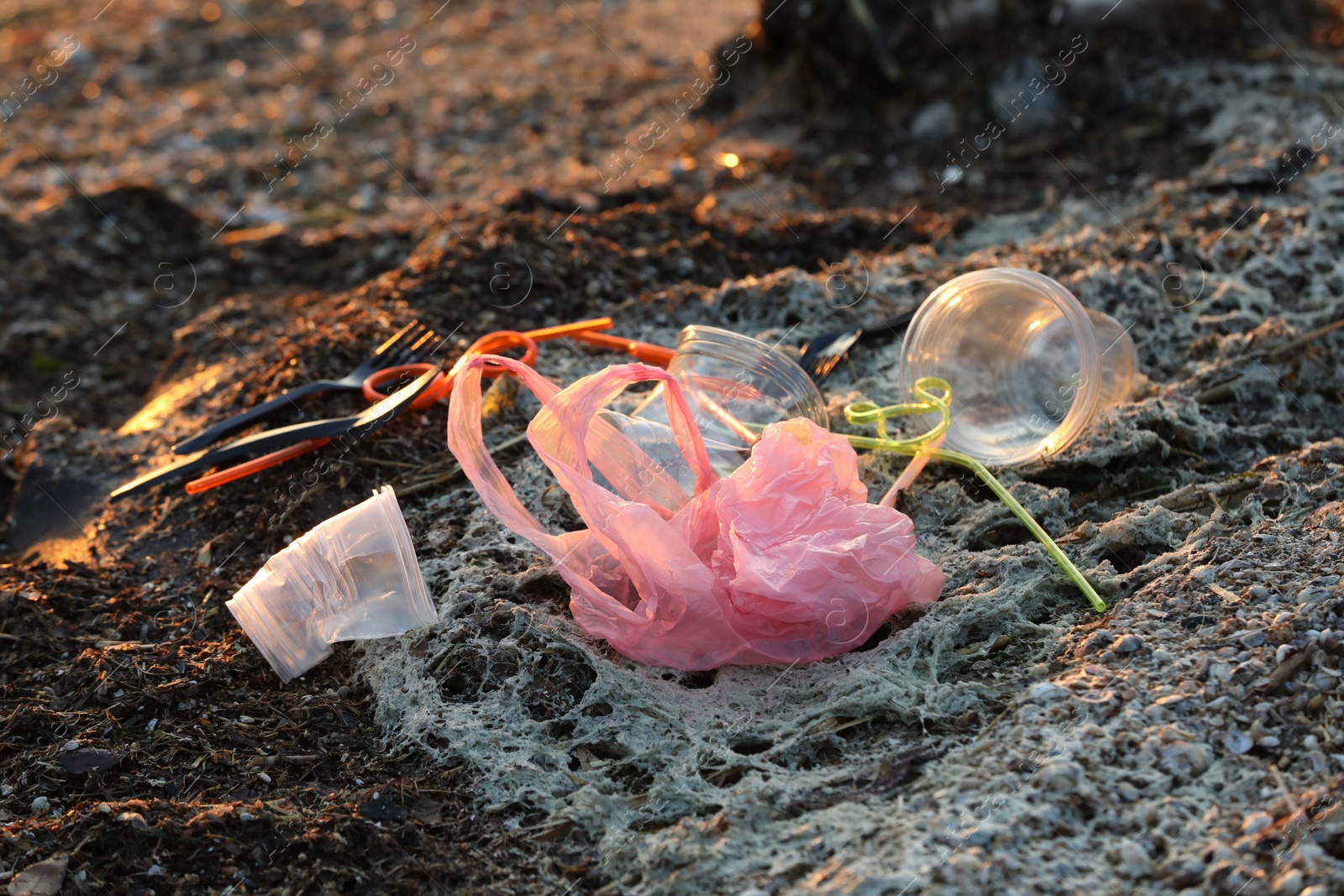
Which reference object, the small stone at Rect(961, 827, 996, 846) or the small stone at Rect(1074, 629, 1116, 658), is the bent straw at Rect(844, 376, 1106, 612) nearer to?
the small stone at Rect(1074, 629, 1116, 658)

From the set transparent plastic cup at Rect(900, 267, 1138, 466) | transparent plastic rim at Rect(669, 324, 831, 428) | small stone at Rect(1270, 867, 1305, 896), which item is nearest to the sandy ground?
small stone at Rect(1270, 867, 1305, 896)

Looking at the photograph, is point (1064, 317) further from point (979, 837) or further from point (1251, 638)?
point (979, 837)

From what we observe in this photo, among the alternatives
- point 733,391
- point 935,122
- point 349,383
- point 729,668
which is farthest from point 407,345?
point 935,122

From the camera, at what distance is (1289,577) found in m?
2.11

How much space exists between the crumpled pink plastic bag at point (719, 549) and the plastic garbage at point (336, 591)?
243 millimetres

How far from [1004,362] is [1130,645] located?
1.04 m

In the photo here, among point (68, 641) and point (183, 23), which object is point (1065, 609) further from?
point (183, 23)

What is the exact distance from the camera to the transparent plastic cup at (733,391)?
2.48m

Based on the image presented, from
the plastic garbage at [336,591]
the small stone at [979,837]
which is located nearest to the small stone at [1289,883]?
the small stone at [979,837]

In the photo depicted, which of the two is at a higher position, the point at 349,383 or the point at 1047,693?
the point at 349,383

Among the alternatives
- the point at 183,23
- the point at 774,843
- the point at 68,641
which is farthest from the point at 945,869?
the point at 183,23

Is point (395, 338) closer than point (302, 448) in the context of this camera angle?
No

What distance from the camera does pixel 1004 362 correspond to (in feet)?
9.41

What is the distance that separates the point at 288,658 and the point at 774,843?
3.62 ft
